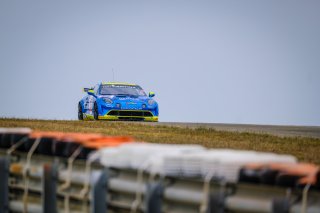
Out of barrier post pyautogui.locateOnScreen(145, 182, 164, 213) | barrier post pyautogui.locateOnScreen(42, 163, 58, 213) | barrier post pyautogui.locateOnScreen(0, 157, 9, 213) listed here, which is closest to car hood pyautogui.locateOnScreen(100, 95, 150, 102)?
barrier post pyautogui.locateOnScreen(0, 157, 9, 213)

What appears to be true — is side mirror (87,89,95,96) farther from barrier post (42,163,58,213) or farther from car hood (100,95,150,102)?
barrier post (42,163,58,213)

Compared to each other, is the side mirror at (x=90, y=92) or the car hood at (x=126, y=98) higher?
the side mirror at (x=90, y=92)

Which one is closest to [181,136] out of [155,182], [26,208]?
[26,208]

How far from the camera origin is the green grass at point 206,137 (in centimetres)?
1527

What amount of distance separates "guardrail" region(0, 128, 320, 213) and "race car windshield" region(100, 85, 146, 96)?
19.7 metres

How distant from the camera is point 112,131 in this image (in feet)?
61.8

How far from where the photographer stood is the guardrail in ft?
15.2

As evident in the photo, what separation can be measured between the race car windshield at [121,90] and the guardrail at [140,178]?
19.7 meters

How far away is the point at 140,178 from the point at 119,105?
68.1 feet

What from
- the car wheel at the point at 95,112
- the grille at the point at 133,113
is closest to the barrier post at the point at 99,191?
the car wheel at the point at 95,112

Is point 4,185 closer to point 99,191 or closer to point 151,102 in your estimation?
point 99,191

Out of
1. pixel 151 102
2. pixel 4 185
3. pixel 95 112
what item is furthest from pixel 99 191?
pixel 151 102

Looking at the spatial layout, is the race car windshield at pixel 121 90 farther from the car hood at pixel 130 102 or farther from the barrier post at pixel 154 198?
the barrier post at pixel 154 198

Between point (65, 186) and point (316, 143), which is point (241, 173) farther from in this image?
point (316, 143)
